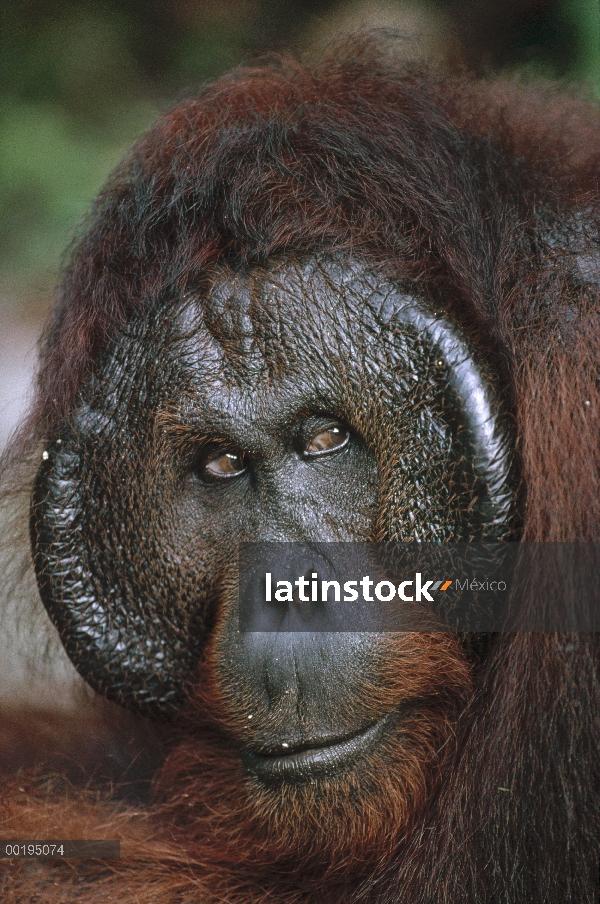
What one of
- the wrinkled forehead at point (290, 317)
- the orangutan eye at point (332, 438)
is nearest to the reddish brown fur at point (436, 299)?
the wrinkled forehead at point (290, 317)

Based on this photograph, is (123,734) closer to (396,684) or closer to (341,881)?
(341,881)

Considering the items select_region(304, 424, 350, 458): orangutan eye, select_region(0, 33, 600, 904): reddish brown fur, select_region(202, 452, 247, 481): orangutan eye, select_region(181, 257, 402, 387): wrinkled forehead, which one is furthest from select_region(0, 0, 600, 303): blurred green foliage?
select_region(304, 424, 350, 458): orangutan eye

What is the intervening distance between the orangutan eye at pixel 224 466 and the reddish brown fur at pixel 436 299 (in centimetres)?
27

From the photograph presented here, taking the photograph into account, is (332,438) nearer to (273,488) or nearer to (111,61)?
(273,488)

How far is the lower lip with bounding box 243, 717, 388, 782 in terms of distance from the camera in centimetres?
122

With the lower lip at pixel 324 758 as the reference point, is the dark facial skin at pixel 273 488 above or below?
above

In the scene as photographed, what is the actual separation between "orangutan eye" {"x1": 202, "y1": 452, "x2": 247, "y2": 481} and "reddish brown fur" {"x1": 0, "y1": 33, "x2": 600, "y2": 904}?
267 millimetres

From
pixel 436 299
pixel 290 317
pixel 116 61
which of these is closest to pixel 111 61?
pixel 116 61

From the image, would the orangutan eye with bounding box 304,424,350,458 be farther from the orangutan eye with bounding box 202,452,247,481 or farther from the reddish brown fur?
the reddish brown fur

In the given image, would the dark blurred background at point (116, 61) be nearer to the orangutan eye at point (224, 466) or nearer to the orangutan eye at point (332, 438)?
the orangutan eye at point (224, 466)

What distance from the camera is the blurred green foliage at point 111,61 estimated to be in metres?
1.67

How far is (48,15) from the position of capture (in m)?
1.79

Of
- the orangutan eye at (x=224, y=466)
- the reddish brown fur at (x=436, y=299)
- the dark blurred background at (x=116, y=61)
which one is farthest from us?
the dark blurred background at (x=116, y=61)

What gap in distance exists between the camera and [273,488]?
1.26 metres
